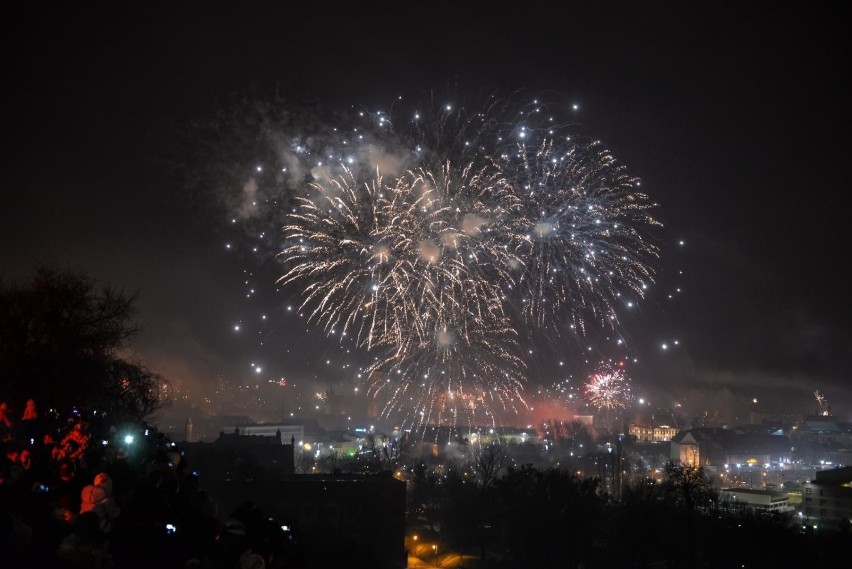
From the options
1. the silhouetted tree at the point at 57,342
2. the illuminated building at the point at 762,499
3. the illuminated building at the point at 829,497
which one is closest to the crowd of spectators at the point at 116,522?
the silhouetted tree at the point at 57,342

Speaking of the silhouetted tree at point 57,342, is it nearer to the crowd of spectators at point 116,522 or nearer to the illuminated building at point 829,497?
the crowd of spectators at point 116,522

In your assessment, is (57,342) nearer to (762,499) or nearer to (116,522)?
(116,522)

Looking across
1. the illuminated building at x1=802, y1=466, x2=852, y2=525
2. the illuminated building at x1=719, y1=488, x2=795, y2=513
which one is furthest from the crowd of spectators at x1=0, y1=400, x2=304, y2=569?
the illuminated building at x1=719, y1=488, x2=795, y2=513

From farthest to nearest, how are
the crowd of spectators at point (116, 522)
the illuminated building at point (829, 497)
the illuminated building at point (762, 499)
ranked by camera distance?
1. the illuminated building at point (762, 499)
2. the illuminated building at point (829, 497)
3. the crowd of spectators at point (116, 522)

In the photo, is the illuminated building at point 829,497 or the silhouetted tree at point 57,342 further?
the illuminated building at point 829,497

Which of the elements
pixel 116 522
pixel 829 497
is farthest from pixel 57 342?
pixel 829 497

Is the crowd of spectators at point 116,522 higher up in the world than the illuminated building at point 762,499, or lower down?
higher up

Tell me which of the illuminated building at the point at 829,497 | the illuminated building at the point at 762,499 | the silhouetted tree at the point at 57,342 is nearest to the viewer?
the silhouetted tree at the point at 57,342
